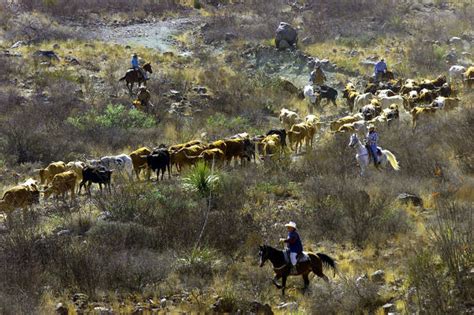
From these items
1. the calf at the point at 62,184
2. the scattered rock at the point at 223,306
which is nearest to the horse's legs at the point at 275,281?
the scattered rock at the point at 223,306

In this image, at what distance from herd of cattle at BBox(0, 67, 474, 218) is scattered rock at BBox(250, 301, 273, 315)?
24.6 feet

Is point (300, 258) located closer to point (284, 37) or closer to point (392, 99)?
point (392, 99)

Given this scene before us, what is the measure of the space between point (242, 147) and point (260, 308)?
10.5m

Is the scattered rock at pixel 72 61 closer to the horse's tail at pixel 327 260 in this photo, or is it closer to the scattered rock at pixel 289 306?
the horse's tail at pixel 327 260

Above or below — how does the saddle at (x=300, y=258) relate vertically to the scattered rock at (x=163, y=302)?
above

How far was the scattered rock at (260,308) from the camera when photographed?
9.78 meters

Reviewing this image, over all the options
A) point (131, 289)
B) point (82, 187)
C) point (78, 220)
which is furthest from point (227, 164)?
point (131, 289)

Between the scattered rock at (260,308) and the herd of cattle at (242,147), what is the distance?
24.6ft

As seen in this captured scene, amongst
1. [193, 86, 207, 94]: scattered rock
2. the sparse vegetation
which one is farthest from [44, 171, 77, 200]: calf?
[193, 86, 207, 94]: scattered rock

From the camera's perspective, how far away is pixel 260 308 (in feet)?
32.3

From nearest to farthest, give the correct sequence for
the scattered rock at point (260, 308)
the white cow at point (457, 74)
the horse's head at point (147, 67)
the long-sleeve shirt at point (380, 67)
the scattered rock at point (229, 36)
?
the scattered rock at point (260, 308), the horse's head at point (147, 67), the long-sleeve shirt at point (380, 67), the white cow at point (457, 74), the scattered rock at point (229, 36)

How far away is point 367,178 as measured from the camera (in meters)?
16.4

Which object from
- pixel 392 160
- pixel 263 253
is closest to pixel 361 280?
pixel 263 253

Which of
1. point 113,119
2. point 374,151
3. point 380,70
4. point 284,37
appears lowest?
point 113,119
